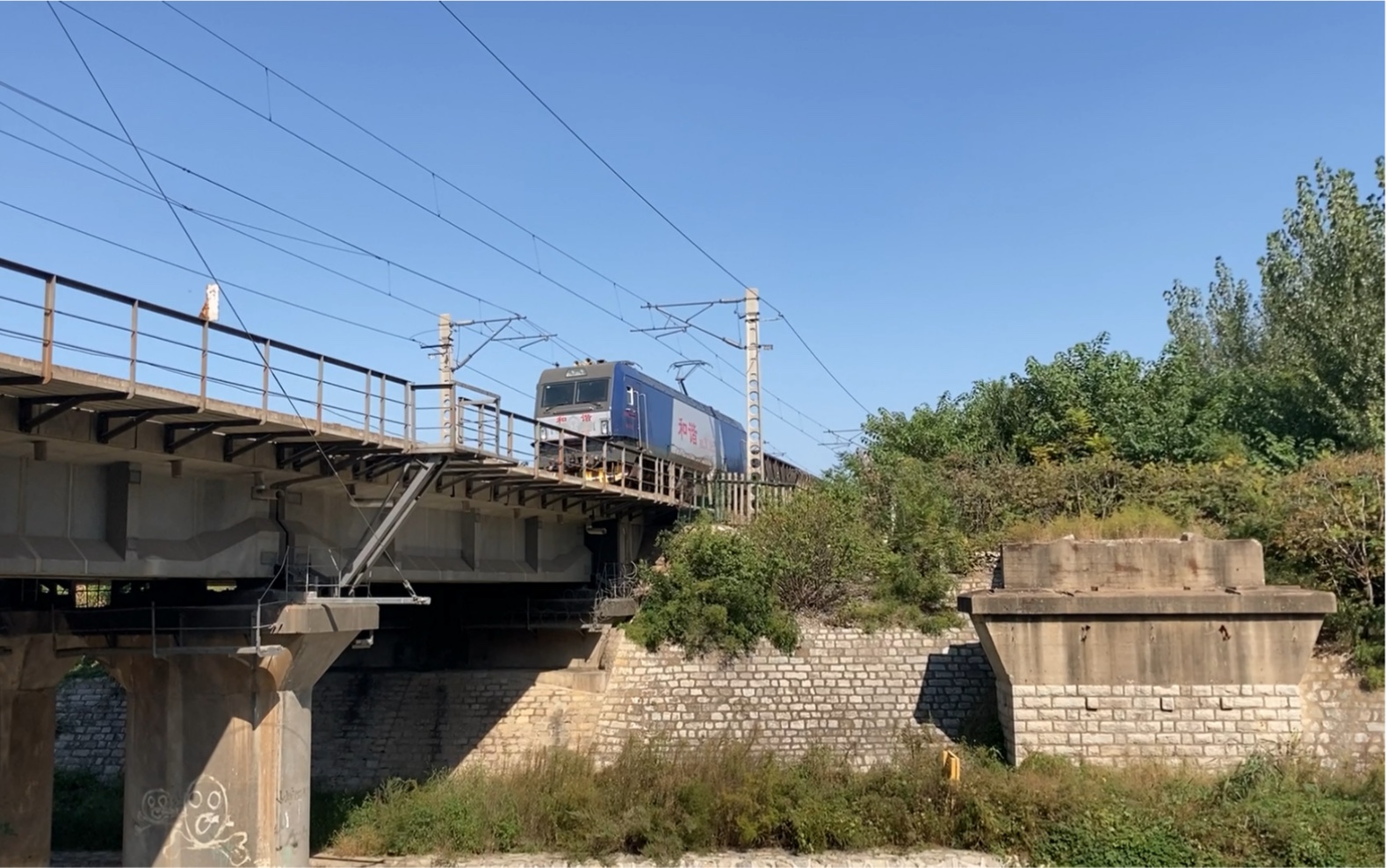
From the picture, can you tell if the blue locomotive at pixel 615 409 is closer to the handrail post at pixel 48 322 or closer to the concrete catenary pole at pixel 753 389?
the concrete catenary pole at pixel 753 389

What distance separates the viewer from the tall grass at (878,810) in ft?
50.0

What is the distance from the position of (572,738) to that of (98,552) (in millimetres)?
12251

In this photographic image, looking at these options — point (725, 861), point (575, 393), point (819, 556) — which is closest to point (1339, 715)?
point (725, 861)

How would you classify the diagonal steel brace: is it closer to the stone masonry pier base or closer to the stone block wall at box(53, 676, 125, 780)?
the stone masonry pier base

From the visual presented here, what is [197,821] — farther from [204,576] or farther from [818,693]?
[818,693]

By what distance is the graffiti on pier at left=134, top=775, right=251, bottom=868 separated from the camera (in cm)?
1614

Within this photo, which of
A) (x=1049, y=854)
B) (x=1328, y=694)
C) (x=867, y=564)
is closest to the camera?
(x=1049, y=854)

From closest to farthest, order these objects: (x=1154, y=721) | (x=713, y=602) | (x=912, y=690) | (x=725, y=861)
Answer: (x=725, y=861) < (x=1154, y=721) < (x=912, y=690) < (x=713, y=602)

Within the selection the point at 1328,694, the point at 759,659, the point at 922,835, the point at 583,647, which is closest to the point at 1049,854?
the point at 922,835

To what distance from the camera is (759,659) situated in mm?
23984

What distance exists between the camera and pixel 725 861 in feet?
56.9

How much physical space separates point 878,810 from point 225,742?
10.5m

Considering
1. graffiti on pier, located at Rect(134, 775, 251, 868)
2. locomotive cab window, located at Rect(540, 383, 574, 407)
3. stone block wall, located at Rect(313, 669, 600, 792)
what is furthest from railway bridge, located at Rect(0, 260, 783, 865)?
locomotive cab window, located at Rect(540, 383, 574, 407)

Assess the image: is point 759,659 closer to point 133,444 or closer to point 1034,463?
point 1034,463
